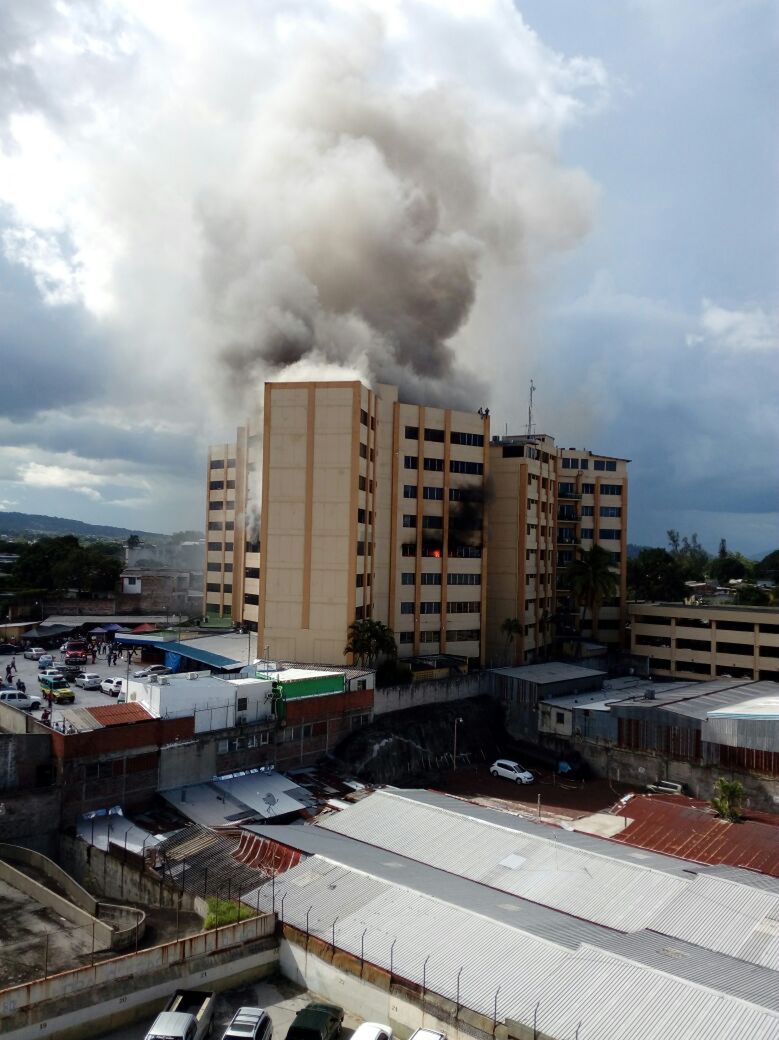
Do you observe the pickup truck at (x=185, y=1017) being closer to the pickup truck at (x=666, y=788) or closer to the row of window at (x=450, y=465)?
the pickup truck at (x=666, y=788)

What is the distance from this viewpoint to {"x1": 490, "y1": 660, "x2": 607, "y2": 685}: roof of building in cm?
5650

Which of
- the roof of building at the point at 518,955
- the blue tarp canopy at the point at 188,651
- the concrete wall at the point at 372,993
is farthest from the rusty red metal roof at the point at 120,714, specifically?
the concrete wall at the point at 372,993

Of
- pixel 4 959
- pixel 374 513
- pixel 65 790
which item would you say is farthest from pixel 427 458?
pixel 4 959

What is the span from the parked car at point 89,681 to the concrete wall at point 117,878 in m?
15.0

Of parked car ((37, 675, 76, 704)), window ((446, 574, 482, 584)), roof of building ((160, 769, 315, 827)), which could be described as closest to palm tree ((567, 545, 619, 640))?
window ((446, 574, 482, 584))

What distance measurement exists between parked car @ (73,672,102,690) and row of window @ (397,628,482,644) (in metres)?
22.7

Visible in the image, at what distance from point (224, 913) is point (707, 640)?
53.8 metres

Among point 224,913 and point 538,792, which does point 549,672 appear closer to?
point 538,792

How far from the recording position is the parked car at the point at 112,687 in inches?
1755

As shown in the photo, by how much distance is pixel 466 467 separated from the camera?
63.6 meters

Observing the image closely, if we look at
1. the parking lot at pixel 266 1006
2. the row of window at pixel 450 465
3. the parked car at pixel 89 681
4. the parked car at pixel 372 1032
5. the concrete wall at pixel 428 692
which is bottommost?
the parking lot at pixel 266 1006

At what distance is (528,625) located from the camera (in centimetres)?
6769

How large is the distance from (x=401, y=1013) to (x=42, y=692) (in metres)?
30.1

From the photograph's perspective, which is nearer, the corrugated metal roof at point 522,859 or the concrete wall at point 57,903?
the concrete wall at point 57,903
